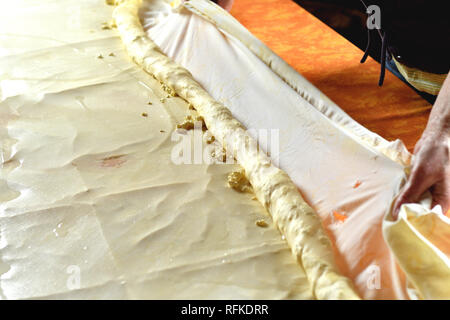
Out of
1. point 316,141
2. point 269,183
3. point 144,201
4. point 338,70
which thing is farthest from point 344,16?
point 144,201

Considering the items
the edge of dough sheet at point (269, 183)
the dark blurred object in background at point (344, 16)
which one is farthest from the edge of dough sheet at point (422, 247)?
the dark blurred object in background at point (344, 16)

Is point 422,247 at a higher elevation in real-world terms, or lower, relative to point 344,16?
higher

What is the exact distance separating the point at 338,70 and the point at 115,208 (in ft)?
4.41

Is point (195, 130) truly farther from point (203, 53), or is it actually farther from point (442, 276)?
point (442, 276)

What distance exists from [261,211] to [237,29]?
94 cm

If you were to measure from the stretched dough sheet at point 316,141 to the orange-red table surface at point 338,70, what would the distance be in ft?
1.30

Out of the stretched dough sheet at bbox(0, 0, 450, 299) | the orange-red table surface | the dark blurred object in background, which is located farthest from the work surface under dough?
the dark blurred object in background

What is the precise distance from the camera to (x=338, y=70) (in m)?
2.34

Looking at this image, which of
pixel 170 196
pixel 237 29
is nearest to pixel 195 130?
pixel 170 196

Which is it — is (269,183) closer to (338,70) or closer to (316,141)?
(316,141)

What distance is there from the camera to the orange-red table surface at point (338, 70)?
201 centimetres

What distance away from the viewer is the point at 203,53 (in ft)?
7.02

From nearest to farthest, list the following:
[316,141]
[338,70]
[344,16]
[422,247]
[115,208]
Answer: [422,247], [115,208], [316,141], [338,70], [344,16]

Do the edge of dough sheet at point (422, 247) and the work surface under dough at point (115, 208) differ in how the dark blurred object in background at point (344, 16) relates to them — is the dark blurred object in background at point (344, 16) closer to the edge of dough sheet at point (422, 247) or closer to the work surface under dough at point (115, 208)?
the work surface under dough at point (115, 208)
